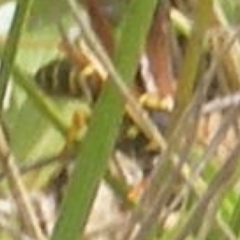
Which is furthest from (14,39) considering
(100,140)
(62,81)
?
(62,81)

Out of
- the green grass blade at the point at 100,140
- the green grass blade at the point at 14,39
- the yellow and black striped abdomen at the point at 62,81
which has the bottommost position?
the yellow and black striped abdomen at the point at 62,81

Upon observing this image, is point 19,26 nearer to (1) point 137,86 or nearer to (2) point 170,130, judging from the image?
(2) point 170,130

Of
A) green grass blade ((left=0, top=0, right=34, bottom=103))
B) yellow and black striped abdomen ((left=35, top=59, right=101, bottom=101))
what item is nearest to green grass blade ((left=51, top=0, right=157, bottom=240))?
green grass blade ((left=0, top=0, right=34, bottom=103))

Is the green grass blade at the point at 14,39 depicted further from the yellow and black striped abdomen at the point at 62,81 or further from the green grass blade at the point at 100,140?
the yellow and black striped abdomen at the point at 62,81

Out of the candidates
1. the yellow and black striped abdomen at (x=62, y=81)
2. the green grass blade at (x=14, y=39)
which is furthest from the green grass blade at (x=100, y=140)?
the yellow and black striped abdomen at (x=62, y=81)

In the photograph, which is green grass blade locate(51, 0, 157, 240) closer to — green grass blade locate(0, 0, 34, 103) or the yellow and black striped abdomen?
green grass blade locate(0, 0, 34, 103)

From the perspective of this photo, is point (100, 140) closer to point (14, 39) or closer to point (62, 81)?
point (14, 39)

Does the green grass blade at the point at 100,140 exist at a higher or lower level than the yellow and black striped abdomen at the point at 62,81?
higher
